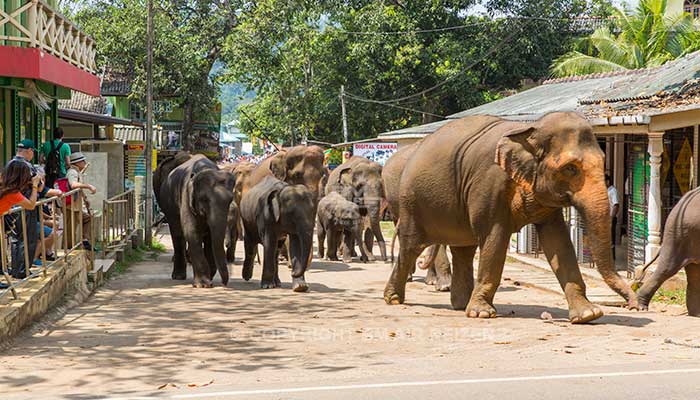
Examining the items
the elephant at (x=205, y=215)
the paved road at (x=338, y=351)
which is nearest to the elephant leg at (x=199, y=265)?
the elephant at (x=205, y=215)

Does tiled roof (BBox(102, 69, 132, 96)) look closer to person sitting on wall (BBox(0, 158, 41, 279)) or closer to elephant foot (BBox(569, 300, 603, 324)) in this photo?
person sitting on wall (BBox(0, 158, 41, 279))

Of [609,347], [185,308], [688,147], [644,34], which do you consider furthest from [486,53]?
[609,347]

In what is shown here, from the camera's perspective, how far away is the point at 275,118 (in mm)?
50031

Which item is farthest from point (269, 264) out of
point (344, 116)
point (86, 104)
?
point (86, 104)

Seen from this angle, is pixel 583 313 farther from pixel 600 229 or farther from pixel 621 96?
pixel 621 96

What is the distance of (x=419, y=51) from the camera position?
4103 cm

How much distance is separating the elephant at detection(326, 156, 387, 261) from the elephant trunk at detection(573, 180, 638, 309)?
11347 mm

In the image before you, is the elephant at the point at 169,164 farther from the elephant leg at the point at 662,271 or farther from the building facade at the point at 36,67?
the elephant leg at the point at 662,271

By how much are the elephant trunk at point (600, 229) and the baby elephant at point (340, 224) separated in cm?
1067

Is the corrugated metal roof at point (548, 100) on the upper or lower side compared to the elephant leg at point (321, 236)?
upper

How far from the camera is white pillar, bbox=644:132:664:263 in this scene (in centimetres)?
1588

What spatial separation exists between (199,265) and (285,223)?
1448 millimetres

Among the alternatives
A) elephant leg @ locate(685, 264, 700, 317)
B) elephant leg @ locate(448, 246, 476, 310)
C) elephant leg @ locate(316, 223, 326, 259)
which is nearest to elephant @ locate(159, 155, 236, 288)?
elephant leg @ locate(448, 246, 476, 310)

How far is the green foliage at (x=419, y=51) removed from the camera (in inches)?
1624
